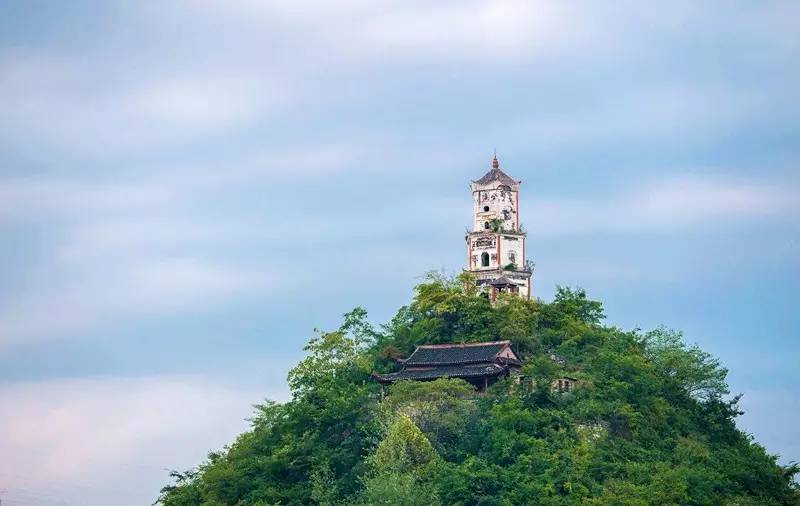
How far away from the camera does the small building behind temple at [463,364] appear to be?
5859 centimetres

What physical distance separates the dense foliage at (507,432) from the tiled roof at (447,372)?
67cm

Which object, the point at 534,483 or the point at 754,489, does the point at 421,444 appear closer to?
the point at 534,483

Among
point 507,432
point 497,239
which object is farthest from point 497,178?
point 507,432

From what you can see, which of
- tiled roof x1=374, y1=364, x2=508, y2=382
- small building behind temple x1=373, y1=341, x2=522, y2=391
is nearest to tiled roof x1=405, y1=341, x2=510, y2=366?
small building behind temple x1=373, y1=341, x2=522, y2=391

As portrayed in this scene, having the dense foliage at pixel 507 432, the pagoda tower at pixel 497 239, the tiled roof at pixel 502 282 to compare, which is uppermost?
the pagoda tower at pixel 497 239

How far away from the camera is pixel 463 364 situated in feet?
195

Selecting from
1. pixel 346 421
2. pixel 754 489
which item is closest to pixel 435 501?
pixel 346 421

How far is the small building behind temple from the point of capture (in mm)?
58594

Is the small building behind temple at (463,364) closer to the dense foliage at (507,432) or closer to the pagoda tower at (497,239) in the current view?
the dense foliage at (507,432)

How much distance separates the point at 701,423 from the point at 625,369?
3880 millimetres

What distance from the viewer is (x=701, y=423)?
58531 millimetres

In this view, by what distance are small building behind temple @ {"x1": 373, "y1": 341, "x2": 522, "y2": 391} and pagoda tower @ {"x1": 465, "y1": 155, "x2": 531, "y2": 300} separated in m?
5.38

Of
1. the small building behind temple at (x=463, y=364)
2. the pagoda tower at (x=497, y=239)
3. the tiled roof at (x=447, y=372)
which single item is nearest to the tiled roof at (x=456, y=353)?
the small building behind temple at (x=463, y=364)

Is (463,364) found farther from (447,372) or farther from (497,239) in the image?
(497,239)
